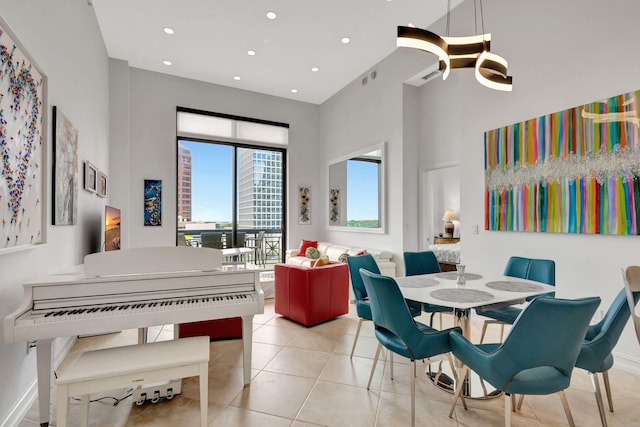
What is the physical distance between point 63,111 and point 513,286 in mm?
4028

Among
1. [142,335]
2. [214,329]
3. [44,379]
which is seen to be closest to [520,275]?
[214,329]

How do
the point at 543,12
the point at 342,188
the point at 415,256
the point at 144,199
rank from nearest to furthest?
1. the point at 543,12
2. the point at 415,256
3. the point at 144,199
4. the point at 342,188

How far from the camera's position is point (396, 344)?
79.0 inches

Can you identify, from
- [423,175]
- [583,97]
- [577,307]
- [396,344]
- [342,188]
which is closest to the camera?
[577,307]

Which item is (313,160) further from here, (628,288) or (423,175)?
(628,288)

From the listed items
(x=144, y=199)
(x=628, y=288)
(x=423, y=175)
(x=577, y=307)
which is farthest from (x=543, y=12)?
(x=144, y=199)

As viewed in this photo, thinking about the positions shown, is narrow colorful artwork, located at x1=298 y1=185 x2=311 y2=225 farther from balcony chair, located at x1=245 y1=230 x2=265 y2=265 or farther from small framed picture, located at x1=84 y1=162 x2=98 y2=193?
small framed picture, located at x1=84 y1=162 x2=98 y2=193

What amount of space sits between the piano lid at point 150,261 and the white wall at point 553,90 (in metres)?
3.08

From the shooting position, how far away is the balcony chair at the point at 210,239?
6406 millimetres

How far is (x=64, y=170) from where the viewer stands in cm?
276

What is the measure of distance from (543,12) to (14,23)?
431 centimetres

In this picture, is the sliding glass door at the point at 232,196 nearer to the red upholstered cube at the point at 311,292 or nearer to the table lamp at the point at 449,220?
the red upholstered cube at the point at 311,292

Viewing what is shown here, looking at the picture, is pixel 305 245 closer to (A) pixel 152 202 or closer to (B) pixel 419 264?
(A) pixel 152 202

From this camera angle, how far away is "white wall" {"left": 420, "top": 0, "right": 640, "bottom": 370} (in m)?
2.60
